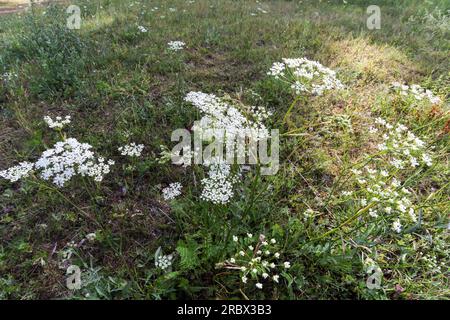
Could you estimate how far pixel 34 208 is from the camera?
148 inches

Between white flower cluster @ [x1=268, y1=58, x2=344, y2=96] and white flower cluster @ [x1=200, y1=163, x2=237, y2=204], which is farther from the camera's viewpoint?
white flower cluster @ [x1=268, y1=58, x2=344, y2=96]

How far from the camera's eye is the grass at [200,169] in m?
3.18

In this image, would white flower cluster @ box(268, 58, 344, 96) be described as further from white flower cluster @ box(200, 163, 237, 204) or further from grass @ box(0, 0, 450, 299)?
white flower cluster @ box(200, 163, 237, 204)

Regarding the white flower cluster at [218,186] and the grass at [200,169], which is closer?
the white flower cluster at [218,186]

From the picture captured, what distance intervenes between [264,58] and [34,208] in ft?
17.1

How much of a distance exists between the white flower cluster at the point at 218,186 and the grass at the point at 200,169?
31 cm

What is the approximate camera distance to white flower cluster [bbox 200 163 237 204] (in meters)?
2.95

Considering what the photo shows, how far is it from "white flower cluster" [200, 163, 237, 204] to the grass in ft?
1.02

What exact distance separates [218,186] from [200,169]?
0.96m

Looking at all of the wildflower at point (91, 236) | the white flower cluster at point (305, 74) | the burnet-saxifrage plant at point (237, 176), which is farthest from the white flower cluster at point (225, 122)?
the wildflower at point (91, 236)

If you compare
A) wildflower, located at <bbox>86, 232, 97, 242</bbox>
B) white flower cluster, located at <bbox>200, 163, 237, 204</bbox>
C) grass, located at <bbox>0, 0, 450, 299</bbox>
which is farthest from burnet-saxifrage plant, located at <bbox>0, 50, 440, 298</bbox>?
wildflower, located at <bbox>86, 232, 97, 242</bbox>

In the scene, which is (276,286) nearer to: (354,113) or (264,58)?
(354,113)

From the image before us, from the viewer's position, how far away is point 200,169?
4094 millimetres

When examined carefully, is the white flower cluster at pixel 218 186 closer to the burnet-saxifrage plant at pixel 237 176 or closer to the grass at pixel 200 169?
the burnet-saxifrage plant at pixel 237 176
